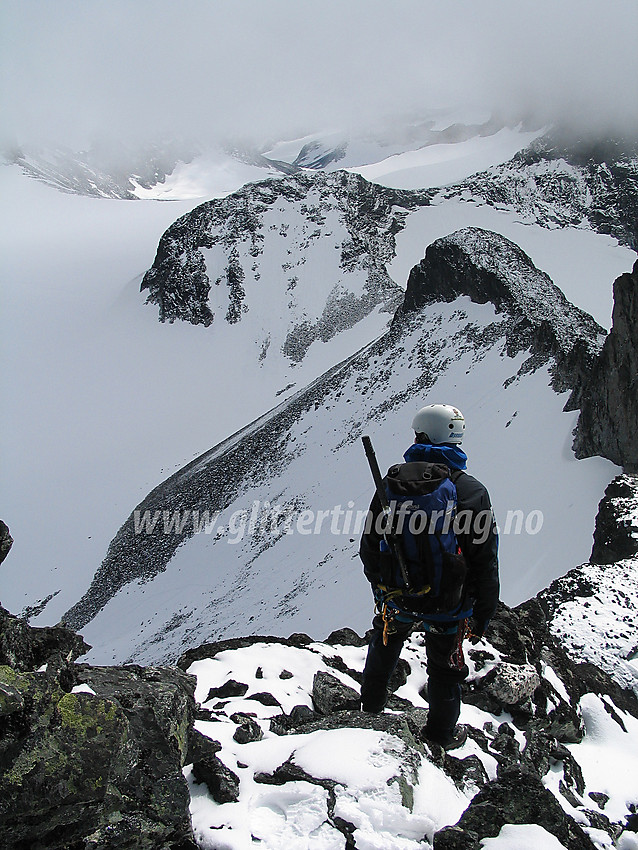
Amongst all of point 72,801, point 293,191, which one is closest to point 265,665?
point 72,801

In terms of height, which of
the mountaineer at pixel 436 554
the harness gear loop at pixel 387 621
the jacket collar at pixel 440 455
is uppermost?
the jacket collar at pixel 440 455

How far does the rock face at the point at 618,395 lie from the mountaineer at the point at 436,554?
852 inches

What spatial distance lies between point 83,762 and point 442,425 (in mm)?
3883

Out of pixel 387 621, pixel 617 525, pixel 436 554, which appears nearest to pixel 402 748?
pixel 387 621

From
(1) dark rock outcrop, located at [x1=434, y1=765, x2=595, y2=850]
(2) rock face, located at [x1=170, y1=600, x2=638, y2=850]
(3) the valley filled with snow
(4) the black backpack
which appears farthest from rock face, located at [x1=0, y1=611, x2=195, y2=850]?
(3) the valley filled with snow

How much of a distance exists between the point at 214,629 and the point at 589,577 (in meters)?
18.9

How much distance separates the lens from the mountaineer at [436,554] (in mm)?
4508

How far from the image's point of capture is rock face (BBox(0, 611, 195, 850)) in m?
2.93

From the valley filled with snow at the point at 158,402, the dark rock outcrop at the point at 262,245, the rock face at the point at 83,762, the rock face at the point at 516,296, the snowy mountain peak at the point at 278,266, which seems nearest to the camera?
the rock face at the point at 83,762

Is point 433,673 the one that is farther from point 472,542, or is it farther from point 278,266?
point 278,266

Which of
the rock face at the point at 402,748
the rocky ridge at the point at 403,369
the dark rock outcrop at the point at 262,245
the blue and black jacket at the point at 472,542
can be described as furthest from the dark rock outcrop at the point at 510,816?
the dark rock outcrop at the point at 262,245

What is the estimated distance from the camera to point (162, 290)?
7725cm

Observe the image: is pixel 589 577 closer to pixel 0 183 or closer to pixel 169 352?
pixel 169 352

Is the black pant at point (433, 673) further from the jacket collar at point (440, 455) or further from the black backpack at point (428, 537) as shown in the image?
the jacket collar at point (440, 455)
